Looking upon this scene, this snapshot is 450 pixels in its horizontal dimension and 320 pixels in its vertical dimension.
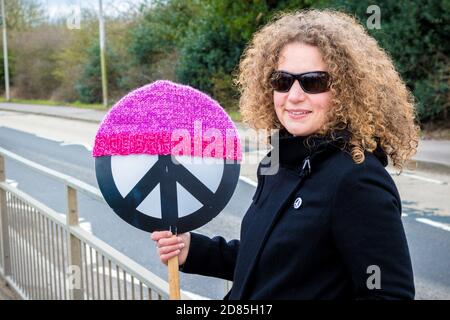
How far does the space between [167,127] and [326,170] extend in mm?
485

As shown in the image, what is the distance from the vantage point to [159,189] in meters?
1.74

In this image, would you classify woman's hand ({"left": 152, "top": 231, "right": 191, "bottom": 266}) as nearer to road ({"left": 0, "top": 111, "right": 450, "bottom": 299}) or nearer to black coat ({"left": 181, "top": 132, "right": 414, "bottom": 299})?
black coat ({"left": 181, "top": 132, "right": 414, "bottom": 299})

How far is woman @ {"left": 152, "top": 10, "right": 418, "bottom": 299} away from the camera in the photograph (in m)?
1.43

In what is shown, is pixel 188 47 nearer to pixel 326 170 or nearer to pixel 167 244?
pixel 167 244

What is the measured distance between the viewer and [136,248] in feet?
20.6

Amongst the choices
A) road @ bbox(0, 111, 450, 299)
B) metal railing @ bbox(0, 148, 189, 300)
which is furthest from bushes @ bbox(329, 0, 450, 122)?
metal railing @ bbox(0, 148, 189, 300)

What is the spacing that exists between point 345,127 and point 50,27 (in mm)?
39964

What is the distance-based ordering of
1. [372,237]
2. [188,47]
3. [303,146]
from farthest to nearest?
1. [188,47]
2. [303,146]
3. [372,237]

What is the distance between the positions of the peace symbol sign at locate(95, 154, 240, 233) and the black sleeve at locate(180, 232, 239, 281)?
0.72ft

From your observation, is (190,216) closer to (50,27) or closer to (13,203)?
(13,203)

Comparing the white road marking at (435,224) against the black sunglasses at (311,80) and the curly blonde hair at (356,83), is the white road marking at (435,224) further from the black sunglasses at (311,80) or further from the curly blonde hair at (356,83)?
the black sunglasses at (311,80)

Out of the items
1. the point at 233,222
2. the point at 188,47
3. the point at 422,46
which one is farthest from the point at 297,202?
the point at 188,47
